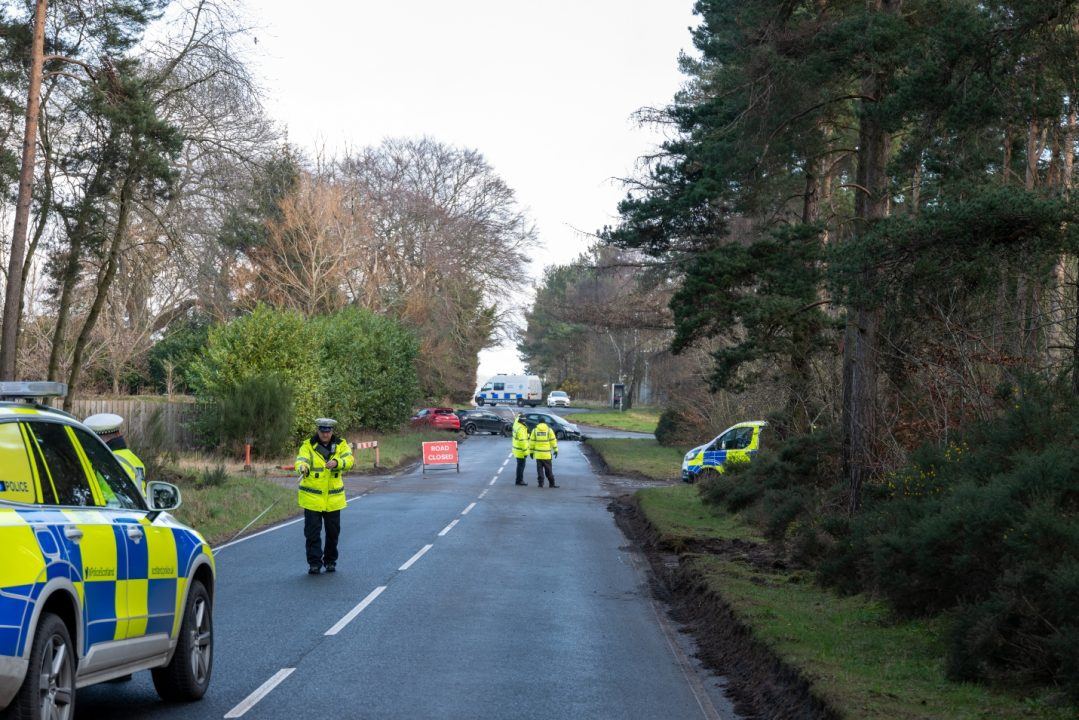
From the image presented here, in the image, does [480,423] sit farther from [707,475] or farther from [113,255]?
[113,255]

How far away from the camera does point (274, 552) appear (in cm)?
1769

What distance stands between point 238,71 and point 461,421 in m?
46.7

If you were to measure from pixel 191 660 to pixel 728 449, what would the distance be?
1018 inches

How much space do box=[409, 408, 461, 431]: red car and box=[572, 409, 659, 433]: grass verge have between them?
46.1 ft

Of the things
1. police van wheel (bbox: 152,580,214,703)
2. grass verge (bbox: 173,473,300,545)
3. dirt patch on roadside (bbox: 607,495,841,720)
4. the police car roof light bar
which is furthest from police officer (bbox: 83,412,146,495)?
grass verge (bbox: 173,473,300,545)

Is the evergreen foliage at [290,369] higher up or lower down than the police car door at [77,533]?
higher up

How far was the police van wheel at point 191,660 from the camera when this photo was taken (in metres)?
7.79

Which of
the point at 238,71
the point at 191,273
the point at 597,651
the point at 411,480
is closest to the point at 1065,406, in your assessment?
the point at 597,651

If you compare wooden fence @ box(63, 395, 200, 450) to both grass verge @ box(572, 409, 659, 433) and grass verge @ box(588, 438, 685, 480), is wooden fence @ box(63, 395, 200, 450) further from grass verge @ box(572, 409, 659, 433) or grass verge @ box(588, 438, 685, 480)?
grass verge @ box(572, 409, 659, 433)

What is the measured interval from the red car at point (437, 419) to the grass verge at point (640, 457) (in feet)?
32.4

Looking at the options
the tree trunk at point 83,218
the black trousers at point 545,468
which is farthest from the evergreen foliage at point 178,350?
the tree trunk at point 83,218

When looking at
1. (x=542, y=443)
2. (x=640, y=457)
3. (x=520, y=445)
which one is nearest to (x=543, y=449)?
(x=542, y=443)

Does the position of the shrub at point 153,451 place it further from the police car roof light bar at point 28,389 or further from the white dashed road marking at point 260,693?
the police car roof light bar at point 28,389

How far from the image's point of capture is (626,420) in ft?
292
